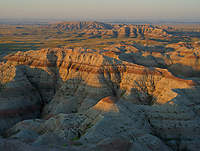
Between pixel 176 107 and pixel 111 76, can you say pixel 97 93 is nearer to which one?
pixel 111 76

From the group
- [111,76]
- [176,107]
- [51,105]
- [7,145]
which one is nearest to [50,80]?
[51,105]

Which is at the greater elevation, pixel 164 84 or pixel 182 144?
pixel 164 84

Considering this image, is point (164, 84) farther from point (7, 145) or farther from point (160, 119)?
point (7, 145)

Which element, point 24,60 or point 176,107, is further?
point 24,60

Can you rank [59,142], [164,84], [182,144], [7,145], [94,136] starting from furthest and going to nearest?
[164,84]
[182,144]
[94,136]
[59,142]
[7,145]

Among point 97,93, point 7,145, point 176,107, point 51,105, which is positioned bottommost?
point 51,105

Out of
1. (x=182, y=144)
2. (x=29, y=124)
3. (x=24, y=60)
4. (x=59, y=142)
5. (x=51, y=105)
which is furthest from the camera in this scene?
(x=24, y=60)

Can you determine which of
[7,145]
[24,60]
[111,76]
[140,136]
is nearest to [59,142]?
[7,145]
